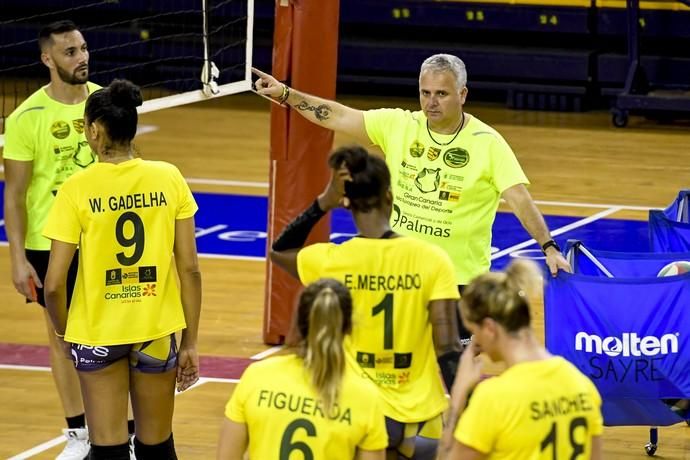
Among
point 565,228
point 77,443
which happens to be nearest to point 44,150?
point 77,443

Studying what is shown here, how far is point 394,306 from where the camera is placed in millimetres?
4977

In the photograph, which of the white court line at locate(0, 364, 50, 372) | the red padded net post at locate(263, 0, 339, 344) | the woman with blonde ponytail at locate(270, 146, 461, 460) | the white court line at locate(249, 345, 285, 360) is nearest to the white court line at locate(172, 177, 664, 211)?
the red padded net post at locate(263, 0, 339, 344)

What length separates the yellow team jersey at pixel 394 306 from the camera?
195 inches

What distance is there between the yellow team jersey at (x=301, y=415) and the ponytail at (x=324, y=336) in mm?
32

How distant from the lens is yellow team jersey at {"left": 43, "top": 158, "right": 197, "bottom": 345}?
5.80 metres

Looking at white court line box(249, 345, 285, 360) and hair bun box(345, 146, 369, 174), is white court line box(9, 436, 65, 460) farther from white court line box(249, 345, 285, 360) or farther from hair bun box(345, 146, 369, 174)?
hair bun box(345, 146, 369, 174)

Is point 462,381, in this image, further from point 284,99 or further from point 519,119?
point 519,119

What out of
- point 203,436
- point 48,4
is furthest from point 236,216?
point 48,4

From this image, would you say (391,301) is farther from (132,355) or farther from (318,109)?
(318,109)

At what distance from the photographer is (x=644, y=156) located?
A: 1631cm

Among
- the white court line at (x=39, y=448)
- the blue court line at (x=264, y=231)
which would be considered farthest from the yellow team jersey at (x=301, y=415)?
the blue court line at (x=264, y=231)

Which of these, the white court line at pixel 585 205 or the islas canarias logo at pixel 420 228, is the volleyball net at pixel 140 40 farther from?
the islas canarias logo at pixel 420 228

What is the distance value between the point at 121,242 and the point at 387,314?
1.38 metres

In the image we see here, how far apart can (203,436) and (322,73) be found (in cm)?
261
